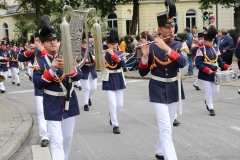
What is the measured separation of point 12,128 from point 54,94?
12.4 ft

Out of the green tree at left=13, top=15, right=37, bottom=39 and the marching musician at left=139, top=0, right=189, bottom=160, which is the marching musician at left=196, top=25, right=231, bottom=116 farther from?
the green tree at left=13, top=15, right=37, bottom=39

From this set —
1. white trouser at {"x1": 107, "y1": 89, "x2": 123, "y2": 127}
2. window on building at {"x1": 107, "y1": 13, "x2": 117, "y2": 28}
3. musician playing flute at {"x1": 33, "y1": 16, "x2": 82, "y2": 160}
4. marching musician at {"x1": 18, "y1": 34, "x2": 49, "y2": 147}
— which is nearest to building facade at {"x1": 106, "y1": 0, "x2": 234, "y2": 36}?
window on building at {"x1": 107, "y1": 13, "x2": 117, "y2": 28}

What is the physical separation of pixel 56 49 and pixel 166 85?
1.68 metres

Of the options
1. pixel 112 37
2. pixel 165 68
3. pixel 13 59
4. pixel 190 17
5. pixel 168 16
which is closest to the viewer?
pixel 168 16

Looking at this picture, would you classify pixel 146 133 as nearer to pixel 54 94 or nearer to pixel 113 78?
pixel 113 78

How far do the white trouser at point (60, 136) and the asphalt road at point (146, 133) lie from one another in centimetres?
135

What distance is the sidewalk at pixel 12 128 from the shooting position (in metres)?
7.77

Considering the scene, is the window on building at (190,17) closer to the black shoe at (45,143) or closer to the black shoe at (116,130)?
the black shoe at (116,130)

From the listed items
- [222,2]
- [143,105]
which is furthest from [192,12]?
[143,105]

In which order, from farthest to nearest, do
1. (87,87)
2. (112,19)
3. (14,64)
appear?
(112,19) → (14,64) → (87,87)

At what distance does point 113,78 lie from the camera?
9.41m

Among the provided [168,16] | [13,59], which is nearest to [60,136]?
[168,16]

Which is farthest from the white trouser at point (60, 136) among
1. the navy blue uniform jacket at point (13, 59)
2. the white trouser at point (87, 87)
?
the navy blue uniform jacket at point (13, 59)

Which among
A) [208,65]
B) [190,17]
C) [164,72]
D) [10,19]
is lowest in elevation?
[208,65]
